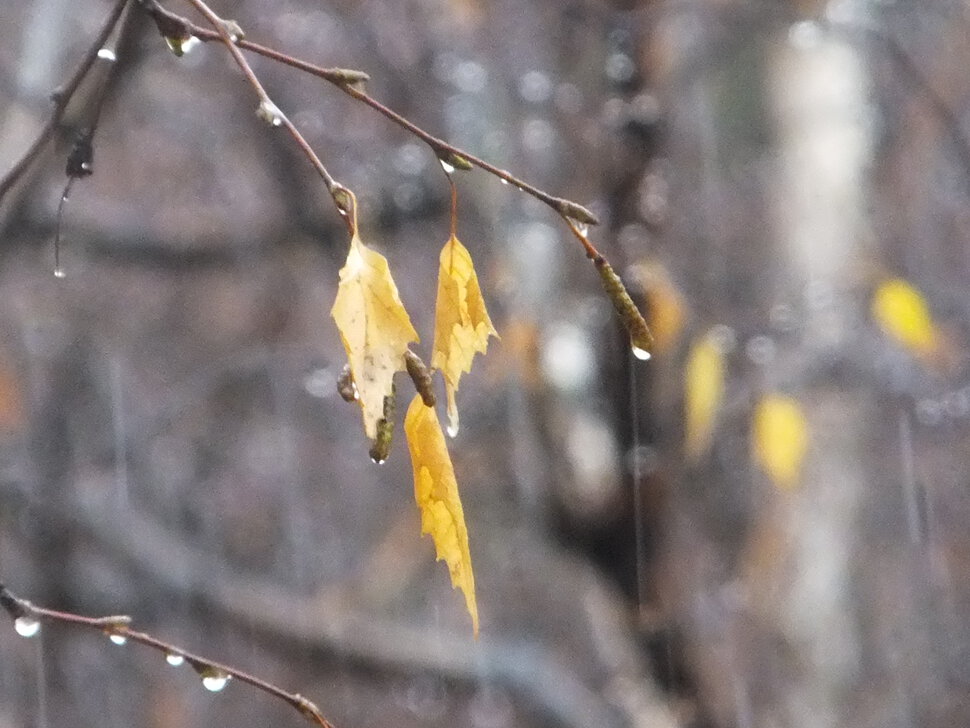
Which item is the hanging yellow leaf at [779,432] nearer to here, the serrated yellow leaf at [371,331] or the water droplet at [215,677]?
the water droplet at [215,677]

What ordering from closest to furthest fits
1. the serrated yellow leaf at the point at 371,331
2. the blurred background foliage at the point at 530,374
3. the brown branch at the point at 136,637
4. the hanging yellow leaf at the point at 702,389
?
the serrated yellow leaf at the point at 371,331, the brown branch at the point at 136,637, the hanging yellow leaf at the point at 702,389, the blurred background foliage at the point at 530,374

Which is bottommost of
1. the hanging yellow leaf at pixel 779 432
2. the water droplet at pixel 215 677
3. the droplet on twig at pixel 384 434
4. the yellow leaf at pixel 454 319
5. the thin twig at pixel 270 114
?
the water droplet at pixel 215 677

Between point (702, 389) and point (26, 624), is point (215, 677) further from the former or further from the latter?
point (702, 389)

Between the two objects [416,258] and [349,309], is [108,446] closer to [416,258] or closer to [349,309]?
[416,258]

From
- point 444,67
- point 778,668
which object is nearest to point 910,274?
point 778,668

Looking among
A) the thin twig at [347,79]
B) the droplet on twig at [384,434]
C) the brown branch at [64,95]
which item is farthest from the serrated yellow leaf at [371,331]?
the brown branch at [64,95]

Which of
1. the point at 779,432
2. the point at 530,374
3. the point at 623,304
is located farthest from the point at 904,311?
the point at 623,304

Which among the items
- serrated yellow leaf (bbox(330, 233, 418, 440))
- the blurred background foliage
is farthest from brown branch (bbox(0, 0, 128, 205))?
the blurred background foliage

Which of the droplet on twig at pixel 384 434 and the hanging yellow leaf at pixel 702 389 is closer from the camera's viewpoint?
the droplet on twig at pixel 384 434
